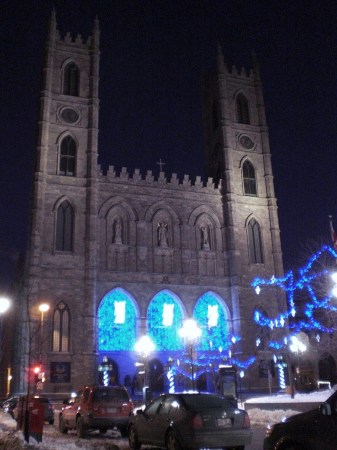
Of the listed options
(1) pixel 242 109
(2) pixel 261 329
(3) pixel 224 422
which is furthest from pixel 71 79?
(3) pixel 224 422

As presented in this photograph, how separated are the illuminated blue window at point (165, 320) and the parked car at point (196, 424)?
1044 inches

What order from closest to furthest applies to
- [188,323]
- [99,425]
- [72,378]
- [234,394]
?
1. [99,425]
2. [234,394]
3. [188,323]
4. [72,378]

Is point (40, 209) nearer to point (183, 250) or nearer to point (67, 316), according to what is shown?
point (67, 316)

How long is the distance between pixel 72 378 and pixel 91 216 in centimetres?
1191

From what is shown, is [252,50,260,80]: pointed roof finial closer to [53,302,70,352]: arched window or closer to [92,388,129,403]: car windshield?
[53,302,70,352]: arched window

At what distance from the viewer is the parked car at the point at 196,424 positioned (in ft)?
31.9

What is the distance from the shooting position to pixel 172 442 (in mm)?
→ 10141

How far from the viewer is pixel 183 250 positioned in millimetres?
40094

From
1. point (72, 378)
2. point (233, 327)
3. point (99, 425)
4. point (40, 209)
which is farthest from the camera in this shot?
point (233, 327)

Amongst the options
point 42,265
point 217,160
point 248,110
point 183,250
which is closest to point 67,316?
point 42,265

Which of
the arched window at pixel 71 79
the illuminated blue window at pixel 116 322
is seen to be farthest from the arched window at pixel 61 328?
the arched window at pixel 71 79

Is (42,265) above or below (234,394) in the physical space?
above

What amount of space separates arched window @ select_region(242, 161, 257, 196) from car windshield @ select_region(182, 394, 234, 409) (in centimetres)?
3409

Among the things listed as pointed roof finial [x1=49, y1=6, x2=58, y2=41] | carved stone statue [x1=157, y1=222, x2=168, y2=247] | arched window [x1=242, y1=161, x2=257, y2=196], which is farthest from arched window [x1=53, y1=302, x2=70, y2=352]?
pointed roof finial [x1=49, y1=6, x2=58, y2=41]
